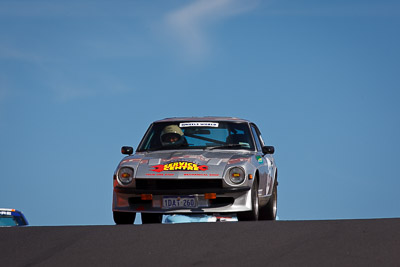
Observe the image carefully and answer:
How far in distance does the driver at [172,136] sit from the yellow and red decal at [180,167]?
4.04 feet

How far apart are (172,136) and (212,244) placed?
527 cm

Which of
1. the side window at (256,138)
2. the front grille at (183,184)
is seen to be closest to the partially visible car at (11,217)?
the side window at (256,138)

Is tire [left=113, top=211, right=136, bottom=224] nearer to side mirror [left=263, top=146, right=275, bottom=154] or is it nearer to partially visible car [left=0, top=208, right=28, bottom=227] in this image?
side mirror [left=263, top=146, right=275, bottom=154]

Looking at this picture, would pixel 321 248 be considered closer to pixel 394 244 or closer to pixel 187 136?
pixel 394 244

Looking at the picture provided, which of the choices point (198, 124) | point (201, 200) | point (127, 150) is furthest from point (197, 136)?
point (201, 200)

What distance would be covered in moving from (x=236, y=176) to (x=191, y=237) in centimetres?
342

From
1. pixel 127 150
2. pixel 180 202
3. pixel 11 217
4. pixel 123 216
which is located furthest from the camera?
pixel 11 217

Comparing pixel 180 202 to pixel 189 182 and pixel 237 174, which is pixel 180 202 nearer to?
pixel 189 182

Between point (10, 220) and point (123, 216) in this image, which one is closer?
point (123, 216)

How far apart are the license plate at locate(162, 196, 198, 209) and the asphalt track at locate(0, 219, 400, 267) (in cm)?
203

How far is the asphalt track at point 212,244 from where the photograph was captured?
6399 mm

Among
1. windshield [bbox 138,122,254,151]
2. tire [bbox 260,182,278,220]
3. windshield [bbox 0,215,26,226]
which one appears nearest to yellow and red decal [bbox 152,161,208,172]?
windshield [bbox 138,122,254,151]

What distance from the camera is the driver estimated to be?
12266 millimetres

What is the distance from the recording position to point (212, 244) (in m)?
7.15
